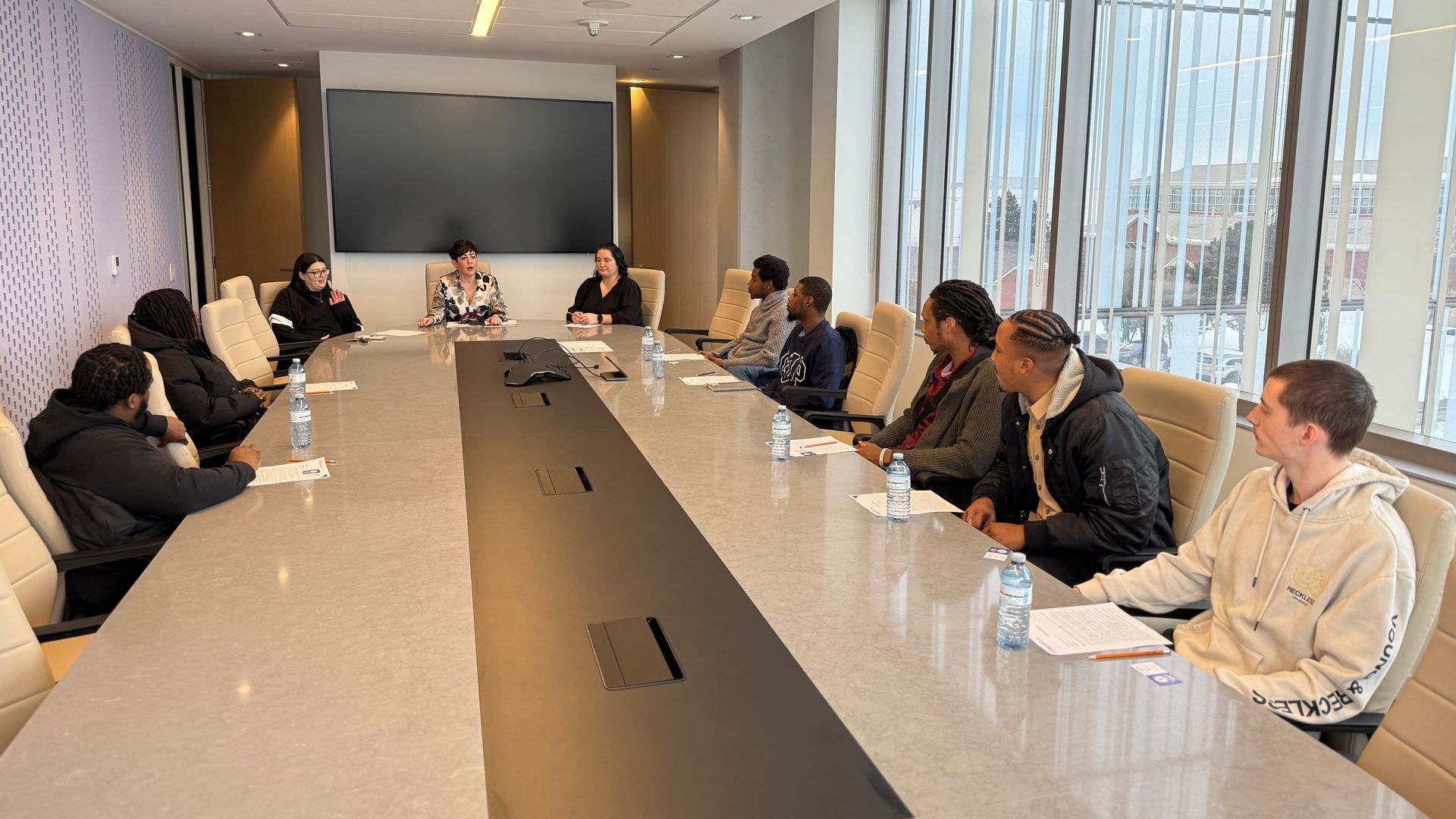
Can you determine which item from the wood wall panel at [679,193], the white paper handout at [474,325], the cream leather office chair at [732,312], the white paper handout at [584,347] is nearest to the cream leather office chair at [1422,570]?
the white paper handout at [584,347]

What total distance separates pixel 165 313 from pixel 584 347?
206cm

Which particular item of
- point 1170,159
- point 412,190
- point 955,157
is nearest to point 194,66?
point 412,190

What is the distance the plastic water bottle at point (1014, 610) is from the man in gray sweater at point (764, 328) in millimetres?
3882

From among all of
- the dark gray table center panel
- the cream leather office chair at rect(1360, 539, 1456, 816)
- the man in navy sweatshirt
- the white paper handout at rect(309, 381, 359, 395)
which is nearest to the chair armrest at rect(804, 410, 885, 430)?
the man in navy sweatshirt

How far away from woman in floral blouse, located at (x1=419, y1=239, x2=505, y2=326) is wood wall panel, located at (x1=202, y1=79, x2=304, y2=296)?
4243mm

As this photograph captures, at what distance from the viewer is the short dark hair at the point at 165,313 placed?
13.5 feet

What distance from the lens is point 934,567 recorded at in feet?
7.03

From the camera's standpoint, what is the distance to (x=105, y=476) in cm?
258

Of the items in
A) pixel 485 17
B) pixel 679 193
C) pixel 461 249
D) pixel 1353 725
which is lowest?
pixel 1353 725

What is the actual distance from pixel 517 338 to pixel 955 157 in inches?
124

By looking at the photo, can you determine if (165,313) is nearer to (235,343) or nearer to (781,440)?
(235,343)

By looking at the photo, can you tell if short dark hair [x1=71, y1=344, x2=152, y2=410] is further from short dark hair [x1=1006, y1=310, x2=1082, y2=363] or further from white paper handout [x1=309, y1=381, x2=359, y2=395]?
short dark hair [x1=1006, y1=310, x2=1082, y2=363]

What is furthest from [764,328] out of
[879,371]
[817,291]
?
[879,371]

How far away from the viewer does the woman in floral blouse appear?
6891 millimetres
